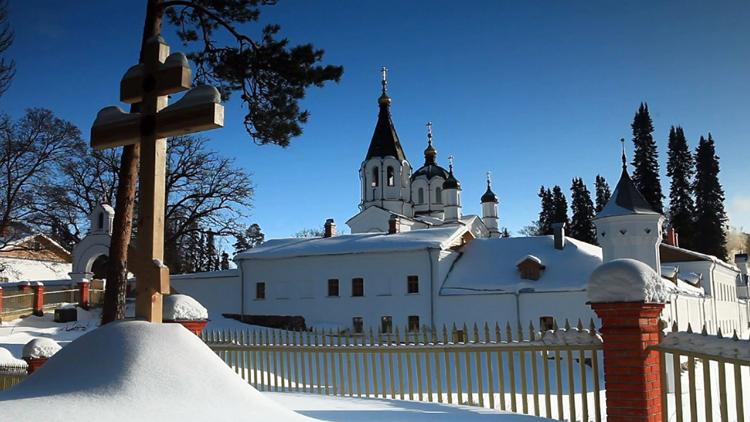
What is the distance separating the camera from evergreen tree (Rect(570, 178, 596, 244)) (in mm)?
70575

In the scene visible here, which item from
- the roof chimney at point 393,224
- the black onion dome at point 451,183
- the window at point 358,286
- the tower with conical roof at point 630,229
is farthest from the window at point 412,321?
the black onion dome at point 451,183

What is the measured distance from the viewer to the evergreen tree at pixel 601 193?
2886 inches

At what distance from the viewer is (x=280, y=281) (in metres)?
35.8

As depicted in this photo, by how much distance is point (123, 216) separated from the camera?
508 inches

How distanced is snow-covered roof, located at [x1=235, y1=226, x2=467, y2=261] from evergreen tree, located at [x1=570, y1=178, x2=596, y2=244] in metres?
38.4

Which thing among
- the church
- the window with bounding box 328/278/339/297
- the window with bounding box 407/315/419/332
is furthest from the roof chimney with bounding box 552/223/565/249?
the window with bounding box 328/278/339/297

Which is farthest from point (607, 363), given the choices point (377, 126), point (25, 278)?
point (25, 278)

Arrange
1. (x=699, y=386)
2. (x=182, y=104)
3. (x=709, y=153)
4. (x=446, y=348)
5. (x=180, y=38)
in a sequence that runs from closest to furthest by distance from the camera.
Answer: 1. (x=182, y=104)
2. (x=446, y=348)
3. (x=180, y=38)
4. (x=699, y=386)
5. (x=709, y=153)

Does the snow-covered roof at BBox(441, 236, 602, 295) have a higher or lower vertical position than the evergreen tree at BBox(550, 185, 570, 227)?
lower

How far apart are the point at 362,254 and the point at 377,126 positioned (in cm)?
2208

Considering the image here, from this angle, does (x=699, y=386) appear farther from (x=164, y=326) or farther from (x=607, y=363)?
(x=164, y=326)

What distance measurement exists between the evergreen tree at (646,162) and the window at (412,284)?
133ft

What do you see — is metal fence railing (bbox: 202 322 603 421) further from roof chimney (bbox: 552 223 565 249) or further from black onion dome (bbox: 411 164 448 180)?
black onion dome (bbox: 411 164 448 180)

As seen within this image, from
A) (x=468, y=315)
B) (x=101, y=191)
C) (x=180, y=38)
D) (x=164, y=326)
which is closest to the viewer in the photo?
(x=164, y=326)
